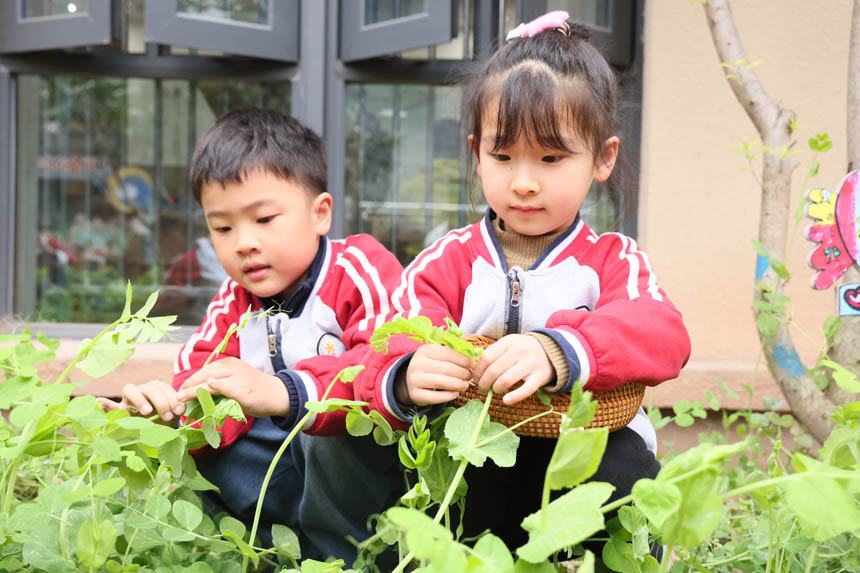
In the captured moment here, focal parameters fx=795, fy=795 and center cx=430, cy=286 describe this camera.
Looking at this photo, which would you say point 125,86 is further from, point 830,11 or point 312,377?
point 830,11

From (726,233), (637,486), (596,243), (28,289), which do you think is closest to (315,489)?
(596,243)

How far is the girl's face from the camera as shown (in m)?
1.21

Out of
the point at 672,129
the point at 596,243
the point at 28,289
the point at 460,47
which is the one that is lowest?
the point at 28,289

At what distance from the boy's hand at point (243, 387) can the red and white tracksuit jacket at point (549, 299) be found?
14 cm

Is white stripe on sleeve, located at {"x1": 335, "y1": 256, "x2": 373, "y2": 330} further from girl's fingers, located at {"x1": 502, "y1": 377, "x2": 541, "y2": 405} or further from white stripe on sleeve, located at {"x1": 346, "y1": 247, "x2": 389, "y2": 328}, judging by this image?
girl's fingers, located at {"x1": 502, "y1": 377, "x2": 541, "y2": 405}

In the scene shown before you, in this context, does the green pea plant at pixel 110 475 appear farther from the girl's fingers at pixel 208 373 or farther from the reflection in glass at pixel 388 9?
the reflection in glass at pixel 388 9

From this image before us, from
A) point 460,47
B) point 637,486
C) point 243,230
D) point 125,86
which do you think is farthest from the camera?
point 125,86

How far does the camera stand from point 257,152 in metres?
1.47

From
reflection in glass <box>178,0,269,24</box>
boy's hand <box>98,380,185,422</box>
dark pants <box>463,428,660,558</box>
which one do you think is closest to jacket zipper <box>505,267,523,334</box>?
dark pants <box>463,428,660,558</box>

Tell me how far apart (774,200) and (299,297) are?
1.02 m

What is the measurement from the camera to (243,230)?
4.66ft

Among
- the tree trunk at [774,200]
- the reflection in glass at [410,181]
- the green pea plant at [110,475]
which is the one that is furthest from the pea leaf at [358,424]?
the reflection in glass at [410,181]

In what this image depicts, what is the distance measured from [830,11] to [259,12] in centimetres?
172

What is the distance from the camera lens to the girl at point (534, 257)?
1106 millimetres
